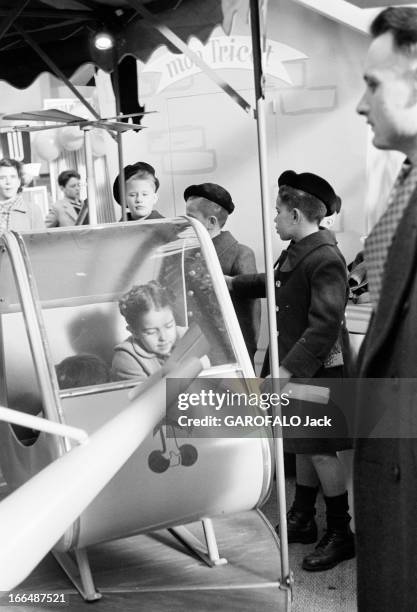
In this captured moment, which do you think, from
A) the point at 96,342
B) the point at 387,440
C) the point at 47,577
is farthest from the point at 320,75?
the point at 387,440

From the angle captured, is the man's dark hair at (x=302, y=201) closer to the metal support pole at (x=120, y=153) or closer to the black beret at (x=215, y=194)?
the black beret at (x=215, y=194)

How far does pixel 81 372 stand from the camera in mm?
2148

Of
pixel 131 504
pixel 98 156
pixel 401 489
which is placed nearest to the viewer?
pixel 401 489

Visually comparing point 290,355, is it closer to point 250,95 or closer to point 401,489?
point 401,489

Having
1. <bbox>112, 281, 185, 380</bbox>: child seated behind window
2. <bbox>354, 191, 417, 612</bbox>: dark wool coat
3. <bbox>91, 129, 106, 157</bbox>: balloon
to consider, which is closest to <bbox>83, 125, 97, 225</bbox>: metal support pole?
<bbox>112, 281, 185, 380</bbox>: child seated behind window

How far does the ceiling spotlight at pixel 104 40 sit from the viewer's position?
3.80 m

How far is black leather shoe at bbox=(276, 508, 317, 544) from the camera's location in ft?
8.82

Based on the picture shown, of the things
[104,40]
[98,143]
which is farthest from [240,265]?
[98,143]

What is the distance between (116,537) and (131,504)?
109 millimetres

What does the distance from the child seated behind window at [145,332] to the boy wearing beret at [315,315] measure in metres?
0.55

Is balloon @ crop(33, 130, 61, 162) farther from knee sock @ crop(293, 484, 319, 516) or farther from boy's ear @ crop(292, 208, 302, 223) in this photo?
knee sock @ crop(293, 484, 319, 516)

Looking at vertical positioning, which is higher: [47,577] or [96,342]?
[96,342]

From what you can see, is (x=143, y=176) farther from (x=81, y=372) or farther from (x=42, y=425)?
(x=42, y=425)

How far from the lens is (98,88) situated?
5.48 meters
